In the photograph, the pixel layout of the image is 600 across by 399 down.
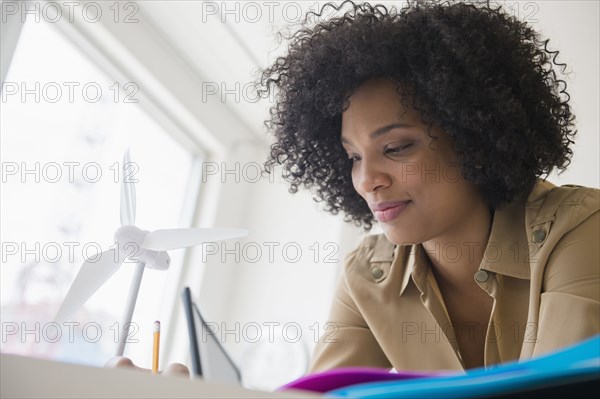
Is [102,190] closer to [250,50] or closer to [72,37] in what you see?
[72,37]

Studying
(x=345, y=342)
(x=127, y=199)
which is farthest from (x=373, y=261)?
(x=127, y=199)

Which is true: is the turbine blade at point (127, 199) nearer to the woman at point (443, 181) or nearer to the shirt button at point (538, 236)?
the woman at point (443, 181)

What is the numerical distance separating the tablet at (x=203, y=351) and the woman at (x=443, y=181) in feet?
1.72

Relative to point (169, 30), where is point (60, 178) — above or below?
below

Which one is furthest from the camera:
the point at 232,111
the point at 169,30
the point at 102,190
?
the point at 232,111

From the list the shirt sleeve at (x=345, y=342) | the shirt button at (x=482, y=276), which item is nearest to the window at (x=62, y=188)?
the shirt sleeve at (x=345, y=342)

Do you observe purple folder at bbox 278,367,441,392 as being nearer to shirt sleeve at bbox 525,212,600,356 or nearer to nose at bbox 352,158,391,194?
shirt sleeve at bbox 525,212,600,356

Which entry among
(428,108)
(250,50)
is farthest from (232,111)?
(428,108)

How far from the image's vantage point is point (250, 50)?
2.89 m

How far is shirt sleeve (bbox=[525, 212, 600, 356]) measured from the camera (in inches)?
42.4

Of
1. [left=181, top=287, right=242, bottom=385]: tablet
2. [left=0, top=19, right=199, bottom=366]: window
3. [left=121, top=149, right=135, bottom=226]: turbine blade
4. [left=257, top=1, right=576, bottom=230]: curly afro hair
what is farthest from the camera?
[left=0, top=19, right=199, bottom=366]: window

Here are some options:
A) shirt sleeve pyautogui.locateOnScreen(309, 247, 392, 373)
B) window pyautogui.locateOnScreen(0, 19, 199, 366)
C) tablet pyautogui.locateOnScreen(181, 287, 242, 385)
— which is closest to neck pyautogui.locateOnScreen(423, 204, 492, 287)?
shirt sleeve pyautogui.locateOnScreen(309, 247, 392, 373)

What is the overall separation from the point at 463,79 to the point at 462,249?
37 cm

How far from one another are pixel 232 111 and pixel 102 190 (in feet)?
3.15
